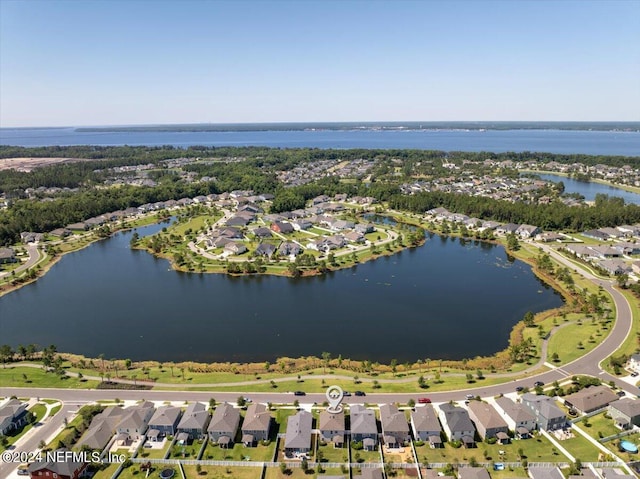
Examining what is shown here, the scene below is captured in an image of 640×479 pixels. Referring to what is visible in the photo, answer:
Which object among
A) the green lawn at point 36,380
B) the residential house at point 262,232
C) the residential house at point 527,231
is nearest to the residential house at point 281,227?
the residential house at point 262,232

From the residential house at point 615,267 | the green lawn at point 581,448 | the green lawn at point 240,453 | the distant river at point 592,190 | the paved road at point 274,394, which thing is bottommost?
the green lawn at point 240,453

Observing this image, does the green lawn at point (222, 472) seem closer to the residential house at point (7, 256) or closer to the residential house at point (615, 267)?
the residential house at point (615, 267)

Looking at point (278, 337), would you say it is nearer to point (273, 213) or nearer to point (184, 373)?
point (184, 373)

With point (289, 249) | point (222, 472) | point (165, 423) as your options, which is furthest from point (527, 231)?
point (165, 423)

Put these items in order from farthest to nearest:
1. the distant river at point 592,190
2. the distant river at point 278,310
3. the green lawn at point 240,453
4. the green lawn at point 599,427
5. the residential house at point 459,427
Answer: the distant river at point 592,190 → the distant river at point 278,310 → the green lawn at point 599,427 → the residential house at point 459,427 → the green lawn at point 240,453

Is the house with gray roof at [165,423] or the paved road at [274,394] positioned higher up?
the house with gray roof at [165,423]

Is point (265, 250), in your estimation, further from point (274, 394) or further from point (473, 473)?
point (473, 473)

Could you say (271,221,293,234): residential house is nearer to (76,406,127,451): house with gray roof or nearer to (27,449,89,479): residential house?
(76,406,127,451): house with gray roof

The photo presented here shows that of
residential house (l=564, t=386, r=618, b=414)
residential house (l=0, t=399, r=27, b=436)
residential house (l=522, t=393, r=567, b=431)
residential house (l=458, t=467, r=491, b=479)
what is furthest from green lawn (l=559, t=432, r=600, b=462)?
residential house (l=0, t=399, r=27, b=436)
